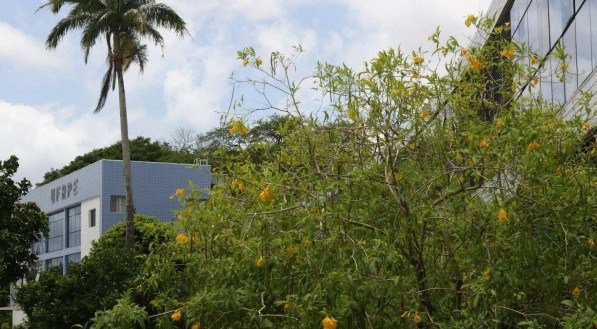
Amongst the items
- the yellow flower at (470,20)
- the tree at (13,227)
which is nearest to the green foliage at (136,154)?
the tree at (13,227)

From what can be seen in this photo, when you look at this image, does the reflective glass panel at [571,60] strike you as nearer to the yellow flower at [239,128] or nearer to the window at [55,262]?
the yellow flower at [239,128]

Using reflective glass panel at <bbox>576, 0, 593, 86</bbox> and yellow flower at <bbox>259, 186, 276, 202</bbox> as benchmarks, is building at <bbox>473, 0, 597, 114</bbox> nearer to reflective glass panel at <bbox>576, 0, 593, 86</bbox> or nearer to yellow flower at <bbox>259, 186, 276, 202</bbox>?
reflective glass panel at <bbox>576, 0, 593, 86</bbox>

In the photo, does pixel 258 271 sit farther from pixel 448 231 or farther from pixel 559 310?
pixel 559 310

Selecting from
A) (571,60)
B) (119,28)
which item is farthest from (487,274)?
(119,28)

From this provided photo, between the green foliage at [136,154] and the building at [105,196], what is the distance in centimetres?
1051

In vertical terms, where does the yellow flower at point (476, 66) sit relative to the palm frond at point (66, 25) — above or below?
below

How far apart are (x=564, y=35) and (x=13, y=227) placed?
1241 cm

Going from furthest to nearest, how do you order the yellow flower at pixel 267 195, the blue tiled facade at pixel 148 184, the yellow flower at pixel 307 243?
the blue tiled facade at pixel 148 184 < the yellow flower at pixel 267 195 < the yellow flower at pixel 307 243

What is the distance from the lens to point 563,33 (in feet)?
52.4

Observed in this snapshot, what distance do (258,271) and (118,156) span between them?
44.7m

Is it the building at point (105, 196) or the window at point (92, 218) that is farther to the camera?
the window at point (92, 218)

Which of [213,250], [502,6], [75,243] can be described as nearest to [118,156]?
[75,243]

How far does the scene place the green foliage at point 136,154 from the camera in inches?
1999

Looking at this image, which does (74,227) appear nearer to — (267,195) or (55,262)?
(55,262)
